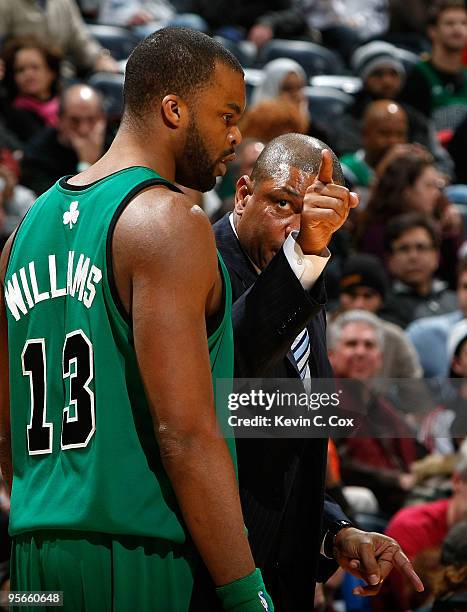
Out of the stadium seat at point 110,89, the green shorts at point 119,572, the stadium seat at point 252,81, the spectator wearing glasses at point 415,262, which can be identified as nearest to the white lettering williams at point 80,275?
the green shorts at point 119,572

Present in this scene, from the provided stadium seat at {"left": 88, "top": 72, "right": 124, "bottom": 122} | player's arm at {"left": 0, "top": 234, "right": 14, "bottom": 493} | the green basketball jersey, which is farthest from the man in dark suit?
stadium seat at {"left": 88, "top": 72, "right": 124, "bottom": 122}

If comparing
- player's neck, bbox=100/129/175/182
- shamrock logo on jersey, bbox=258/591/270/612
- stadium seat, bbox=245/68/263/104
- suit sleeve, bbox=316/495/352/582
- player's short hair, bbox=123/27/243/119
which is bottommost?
shamrock logo on jersey, bbox=258/591/270/612

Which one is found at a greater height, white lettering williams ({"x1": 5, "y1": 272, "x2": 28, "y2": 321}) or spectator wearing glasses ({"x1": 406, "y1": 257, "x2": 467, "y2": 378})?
spectator wearing glasses ({"x1": 406, "y1": 257, "x2": 467, "y2": 378})

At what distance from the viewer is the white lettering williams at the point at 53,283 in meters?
2.25

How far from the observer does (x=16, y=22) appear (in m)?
8.98

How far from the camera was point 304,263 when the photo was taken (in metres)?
2.38

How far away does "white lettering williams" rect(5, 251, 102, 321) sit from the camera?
225 centimetres

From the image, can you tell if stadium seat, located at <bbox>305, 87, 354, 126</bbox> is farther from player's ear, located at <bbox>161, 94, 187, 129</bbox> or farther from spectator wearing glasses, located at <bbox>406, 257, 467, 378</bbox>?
player's ear, located at <bbox>161, 94, 187, 129</bbox>

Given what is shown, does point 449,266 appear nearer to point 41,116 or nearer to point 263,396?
point 41,116

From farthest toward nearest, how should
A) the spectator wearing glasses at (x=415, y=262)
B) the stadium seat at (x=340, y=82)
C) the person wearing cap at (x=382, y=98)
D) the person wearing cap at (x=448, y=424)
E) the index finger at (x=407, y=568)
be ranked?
the stadium seat at (x=340, y=82) < the person wearing cap at (x=382, y=98) < the spectator wearing glasses at (x=415, y=262) < the person wearing cap at (x=448, y=424) < the index finger at (x=407, y=568)

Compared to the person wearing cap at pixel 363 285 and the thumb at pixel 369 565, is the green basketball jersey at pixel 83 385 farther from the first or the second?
the person wearing cap at pixel 363 285

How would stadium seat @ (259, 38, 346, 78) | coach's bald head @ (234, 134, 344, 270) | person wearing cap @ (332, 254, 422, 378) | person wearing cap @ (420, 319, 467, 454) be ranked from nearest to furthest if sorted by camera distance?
coach's bald head @ (234, 134, 344, 270) < person wearing cap @ (420, 319, 467, 454) < person wearing cap @ (332, 254, 422, 378) < stadium seat @ (259, 38, 346, 78)

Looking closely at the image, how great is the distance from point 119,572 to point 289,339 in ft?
1.82

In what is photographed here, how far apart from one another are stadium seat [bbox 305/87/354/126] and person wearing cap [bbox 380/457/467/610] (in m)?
4.99
